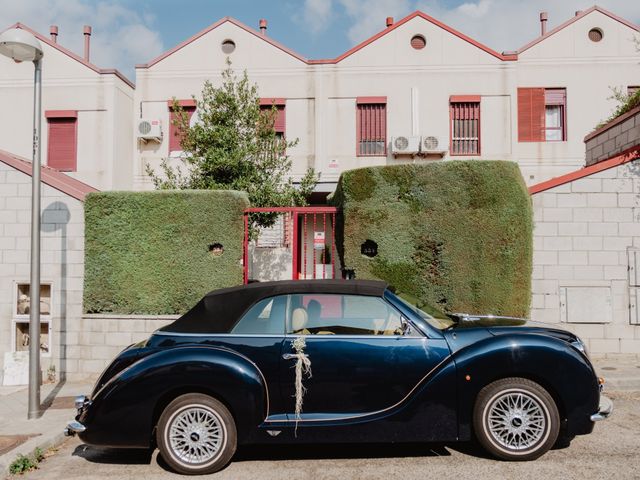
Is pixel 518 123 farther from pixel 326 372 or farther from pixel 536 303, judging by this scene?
pixel 326 372

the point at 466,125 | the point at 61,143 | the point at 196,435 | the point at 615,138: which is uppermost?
the point at 466,125

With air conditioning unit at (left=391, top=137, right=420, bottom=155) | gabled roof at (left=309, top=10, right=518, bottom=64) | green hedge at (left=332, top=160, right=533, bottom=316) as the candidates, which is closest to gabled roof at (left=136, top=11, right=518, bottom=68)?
gabled roof at (left=309, top=10, right=518, bottom=64)

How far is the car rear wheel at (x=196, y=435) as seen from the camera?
424 cm

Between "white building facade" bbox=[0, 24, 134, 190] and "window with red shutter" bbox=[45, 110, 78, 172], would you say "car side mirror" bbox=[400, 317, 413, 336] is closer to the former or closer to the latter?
"white building facade" bbox=[0, 24, 134, 190]

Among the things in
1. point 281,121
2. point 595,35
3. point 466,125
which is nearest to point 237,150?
point 281,121

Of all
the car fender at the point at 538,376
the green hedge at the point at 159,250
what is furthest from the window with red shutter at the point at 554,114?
the car fender at the point at 538,376

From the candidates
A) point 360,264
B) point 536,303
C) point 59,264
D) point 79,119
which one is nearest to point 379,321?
point 360,264

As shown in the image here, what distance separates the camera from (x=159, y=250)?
7906 millimetres

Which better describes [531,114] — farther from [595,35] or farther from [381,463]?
[381,463]

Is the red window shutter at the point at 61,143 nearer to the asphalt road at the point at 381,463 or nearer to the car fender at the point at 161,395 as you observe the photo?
the asphalt road at the point at 381,463

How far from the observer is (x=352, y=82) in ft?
52.7

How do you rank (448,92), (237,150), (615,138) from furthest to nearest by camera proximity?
1. (448,92)
2. (237,150)
3. (615,138)

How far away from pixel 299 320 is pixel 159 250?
13.5 feet

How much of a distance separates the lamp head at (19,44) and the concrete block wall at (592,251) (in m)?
7.23
